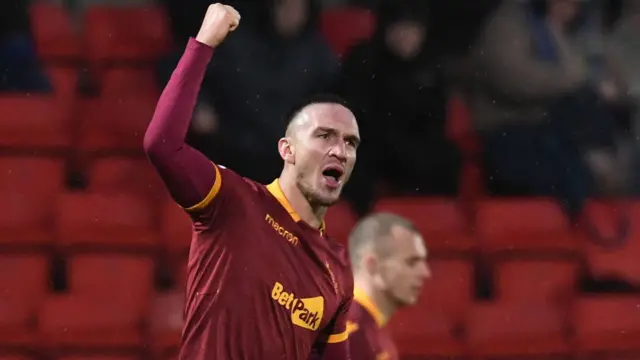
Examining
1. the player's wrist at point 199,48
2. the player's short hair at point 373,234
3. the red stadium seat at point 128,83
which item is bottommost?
the player's short hair at point 373,234

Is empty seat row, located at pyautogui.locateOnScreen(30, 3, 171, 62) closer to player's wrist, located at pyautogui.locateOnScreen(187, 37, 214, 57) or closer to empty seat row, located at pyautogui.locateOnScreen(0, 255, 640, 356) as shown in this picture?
empty seat row, located at pyautogui.locateOnScreen(0, 255, 640, 356)

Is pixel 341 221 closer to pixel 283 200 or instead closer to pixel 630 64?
pixel 630 64

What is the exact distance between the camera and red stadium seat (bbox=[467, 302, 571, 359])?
5391 millimetres

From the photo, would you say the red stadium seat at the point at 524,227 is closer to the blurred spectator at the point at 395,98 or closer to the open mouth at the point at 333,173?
the blurred spectator at the point at 395,98

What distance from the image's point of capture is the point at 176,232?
208 inches

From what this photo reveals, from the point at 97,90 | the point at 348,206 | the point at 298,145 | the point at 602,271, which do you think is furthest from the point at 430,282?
the point at 298,145

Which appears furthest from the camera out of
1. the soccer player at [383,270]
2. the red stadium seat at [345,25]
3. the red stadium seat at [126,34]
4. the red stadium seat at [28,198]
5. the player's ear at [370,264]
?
the red stadium seat at [345,25]

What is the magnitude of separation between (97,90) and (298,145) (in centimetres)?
310

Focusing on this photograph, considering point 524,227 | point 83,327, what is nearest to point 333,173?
point 83,327

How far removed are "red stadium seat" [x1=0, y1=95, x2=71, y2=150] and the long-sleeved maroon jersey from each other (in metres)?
2.90

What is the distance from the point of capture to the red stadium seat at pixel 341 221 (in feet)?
17.5

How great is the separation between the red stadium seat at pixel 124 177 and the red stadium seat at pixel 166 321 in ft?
1.89

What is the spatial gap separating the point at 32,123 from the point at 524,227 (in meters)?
2.59

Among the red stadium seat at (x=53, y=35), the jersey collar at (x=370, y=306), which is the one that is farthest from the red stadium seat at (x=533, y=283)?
the red stadium seat at (x=53, y=35)
